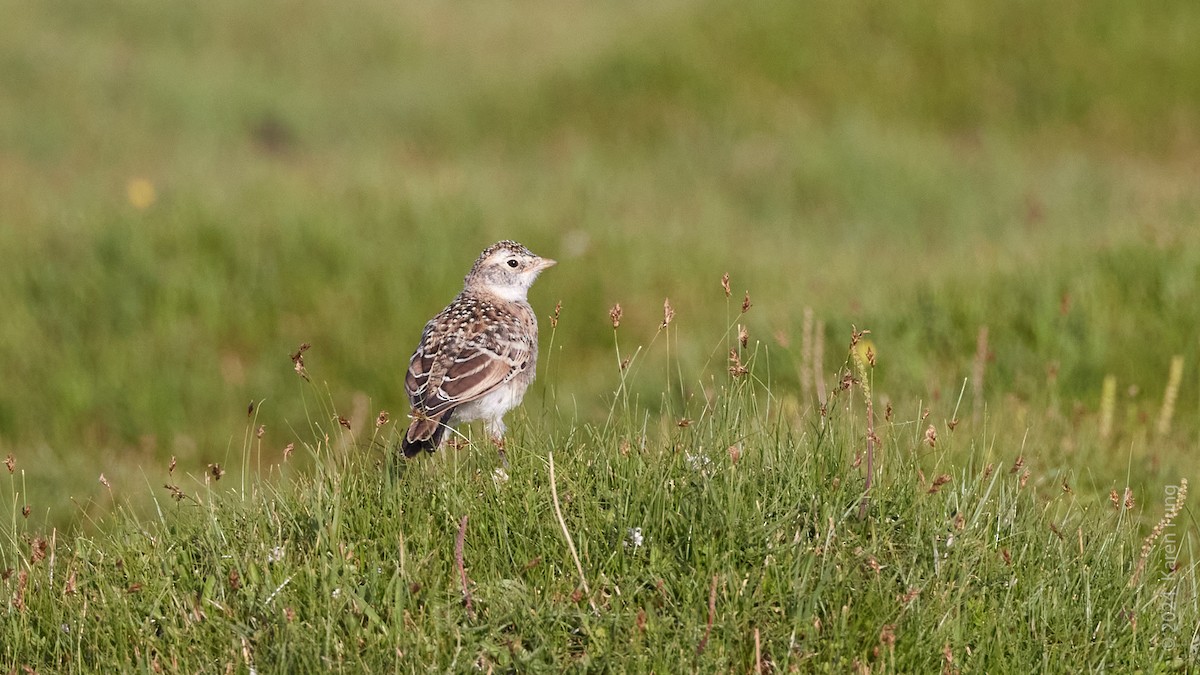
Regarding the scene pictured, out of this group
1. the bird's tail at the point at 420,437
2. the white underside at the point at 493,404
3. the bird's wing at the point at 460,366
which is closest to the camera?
the bird's tail at the point at 420,437

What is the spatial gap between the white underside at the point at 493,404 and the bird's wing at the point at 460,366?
82 mm

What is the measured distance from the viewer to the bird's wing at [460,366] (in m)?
6.18

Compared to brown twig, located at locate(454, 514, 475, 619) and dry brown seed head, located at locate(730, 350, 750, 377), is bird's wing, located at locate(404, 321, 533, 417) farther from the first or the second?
brown twig, located at locate(454, 514, 475, 619)

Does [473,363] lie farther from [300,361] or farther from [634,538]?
[634,538]

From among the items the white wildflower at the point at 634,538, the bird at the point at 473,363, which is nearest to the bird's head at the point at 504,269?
the bird at the point at 473,363

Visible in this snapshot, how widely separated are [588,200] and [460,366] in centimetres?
747

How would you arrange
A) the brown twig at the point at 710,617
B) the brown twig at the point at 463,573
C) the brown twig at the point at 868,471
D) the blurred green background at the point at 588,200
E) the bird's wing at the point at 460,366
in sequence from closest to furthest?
the brown twig at the point at 710,617, the brown twig at the point at 463,573, the brown twig at the point at 868,471, the bird's wing at the point at 460,366, the blurred green background at the point at 588,200

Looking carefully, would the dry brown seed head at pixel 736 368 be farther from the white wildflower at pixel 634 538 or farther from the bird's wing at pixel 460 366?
the bird's wing at pixel 460 366

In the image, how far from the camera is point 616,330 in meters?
7.01

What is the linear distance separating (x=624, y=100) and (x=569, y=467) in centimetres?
1392

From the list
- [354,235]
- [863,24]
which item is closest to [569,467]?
[354,235]

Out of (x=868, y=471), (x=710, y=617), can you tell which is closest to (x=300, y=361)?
(x=710, y=617)

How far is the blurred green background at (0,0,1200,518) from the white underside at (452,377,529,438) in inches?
9.0

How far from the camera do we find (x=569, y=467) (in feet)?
15.0
